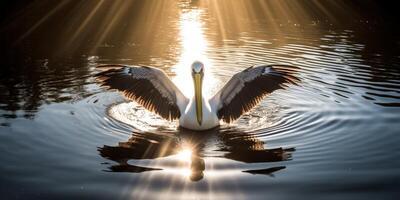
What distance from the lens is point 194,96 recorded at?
8531mm

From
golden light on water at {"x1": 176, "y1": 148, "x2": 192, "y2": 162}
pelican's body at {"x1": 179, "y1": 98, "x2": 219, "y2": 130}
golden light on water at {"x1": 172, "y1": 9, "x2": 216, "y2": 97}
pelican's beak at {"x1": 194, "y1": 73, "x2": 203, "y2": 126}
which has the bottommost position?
golden light on water at {"x1": 172, "y1": 9, "x2": 216, "y2": 97}

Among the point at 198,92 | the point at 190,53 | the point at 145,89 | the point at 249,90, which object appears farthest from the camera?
the point at 190,53

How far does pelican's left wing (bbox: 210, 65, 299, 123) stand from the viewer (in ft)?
28.7

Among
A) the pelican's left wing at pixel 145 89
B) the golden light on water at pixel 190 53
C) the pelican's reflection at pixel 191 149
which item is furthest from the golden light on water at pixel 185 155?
the golden light on water at pixel 190 53

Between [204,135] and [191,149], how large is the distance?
65cm

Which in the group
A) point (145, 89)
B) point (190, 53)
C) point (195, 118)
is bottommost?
point (190, 53)

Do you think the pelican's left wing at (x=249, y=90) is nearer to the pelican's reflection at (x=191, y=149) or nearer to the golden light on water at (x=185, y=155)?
the pelican's reflection at (x=191, y=149)

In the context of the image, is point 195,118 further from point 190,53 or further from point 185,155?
point 190,53

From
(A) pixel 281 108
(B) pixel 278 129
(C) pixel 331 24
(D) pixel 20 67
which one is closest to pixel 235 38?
(C) pixel 331 24

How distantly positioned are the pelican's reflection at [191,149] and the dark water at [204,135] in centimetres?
2

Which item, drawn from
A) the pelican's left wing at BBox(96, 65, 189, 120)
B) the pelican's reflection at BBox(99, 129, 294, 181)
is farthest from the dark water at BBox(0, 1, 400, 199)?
the pelican's left wing at BBox(96, 65, 189, 120)

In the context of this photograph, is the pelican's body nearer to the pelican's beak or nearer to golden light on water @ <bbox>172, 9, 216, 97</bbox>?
the pelican's beak

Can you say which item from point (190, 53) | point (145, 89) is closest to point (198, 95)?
point (145, 89)

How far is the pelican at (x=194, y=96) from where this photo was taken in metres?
8.60
